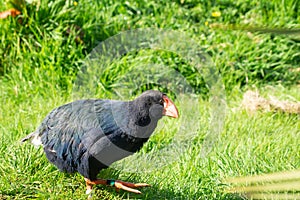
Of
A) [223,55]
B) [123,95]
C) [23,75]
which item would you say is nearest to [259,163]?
[123,95]

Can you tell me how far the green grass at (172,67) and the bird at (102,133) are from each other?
0.19 meters

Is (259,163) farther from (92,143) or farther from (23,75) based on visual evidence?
(23,75)

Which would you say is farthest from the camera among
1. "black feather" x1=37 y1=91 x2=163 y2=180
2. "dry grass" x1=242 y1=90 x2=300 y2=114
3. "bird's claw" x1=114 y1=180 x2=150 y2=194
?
"dry grass" x1=242 y1=90 x2=300 y2=114

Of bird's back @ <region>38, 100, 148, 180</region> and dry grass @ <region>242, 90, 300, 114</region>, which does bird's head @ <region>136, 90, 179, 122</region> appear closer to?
bird's back @ <region>38, 100, 148, 180</region>

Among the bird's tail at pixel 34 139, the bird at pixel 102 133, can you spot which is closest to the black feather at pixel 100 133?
the bird at pixel 102 133

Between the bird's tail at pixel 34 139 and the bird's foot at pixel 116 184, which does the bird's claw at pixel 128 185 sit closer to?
the bird's foot at pixel 116 184

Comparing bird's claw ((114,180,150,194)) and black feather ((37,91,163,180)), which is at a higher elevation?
black feather ((37,91,163,180))

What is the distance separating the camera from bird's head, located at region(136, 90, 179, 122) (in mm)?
3193

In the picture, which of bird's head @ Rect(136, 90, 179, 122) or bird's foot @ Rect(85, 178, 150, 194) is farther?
bird's foot @ Rect(85, 178, 150, 194)

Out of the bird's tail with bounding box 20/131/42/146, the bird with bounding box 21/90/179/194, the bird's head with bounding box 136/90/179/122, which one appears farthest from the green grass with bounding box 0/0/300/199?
the bird's head with bounding box 136/90/179/122

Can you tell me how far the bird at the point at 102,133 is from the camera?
3.17 m

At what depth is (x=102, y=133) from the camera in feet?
10.4

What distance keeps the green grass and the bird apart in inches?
7.5

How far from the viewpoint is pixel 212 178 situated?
145 inches
